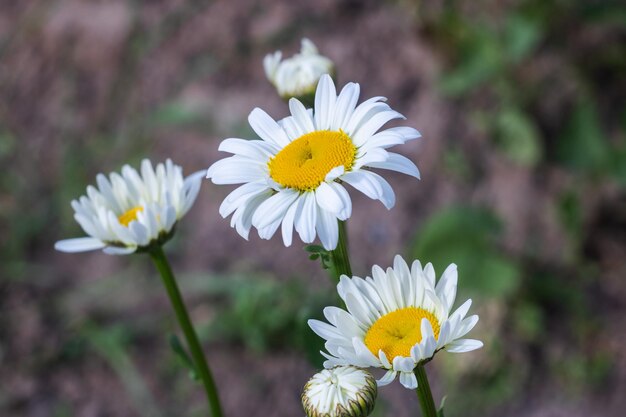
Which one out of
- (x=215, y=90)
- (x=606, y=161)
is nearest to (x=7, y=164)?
(x=215, y=90)

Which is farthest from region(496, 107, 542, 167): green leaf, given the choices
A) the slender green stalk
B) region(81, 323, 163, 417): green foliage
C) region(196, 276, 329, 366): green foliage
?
the slender green stalk

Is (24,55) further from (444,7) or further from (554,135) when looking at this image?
(554,135)

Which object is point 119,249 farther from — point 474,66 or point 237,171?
point 474,66

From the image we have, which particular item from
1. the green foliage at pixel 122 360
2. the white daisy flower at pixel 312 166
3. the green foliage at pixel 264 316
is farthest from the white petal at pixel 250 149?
the green foliage at pixel 122 360

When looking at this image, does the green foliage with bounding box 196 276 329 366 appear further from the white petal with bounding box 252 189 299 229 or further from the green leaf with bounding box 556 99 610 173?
the white petal with bounding box 252 189 299 229

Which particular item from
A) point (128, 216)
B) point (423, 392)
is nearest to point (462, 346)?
point (423, 392)

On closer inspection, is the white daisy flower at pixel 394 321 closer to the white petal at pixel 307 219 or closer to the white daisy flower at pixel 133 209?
the white petal at pixel 307 219
